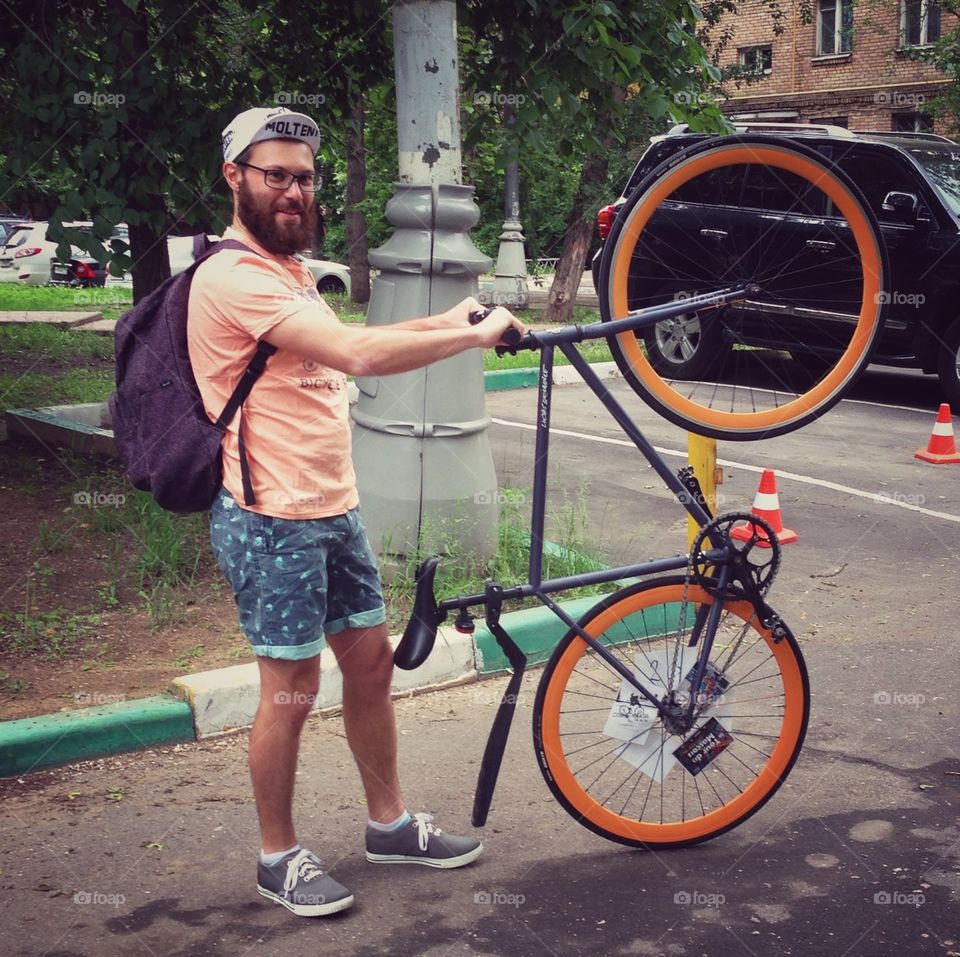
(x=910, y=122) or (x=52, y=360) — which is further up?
(x=910, y=122)

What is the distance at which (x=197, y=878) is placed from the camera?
11.5 ft

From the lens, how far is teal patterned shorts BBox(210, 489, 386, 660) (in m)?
3.25

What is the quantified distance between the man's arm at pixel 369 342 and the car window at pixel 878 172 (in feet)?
28.9

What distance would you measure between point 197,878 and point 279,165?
6.15 ft

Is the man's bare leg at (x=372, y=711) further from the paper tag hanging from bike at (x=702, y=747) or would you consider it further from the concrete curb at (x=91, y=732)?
the concrete curb at (x=91, y=732)

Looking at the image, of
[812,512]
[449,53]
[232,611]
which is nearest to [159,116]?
[449,53]

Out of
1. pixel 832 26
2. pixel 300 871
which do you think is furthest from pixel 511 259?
pixel 832 26

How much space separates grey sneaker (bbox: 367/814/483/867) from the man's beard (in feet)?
5.24

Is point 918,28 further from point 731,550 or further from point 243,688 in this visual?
point 731,550

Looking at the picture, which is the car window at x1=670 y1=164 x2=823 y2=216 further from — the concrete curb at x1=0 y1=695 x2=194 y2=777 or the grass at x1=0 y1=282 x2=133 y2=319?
the grass at x1=0 y1=282 x2=133 y2=319

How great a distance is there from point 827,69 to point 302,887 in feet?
117

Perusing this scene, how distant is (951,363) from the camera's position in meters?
10.9

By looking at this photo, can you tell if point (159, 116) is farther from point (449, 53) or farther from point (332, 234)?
point (332, 234)

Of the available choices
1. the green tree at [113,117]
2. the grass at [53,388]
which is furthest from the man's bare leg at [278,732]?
the grass at [53,388]
